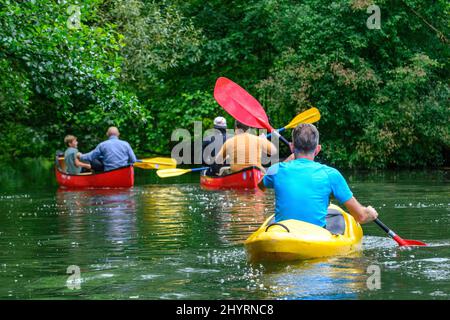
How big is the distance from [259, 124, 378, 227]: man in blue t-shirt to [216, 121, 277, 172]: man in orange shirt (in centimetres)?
777

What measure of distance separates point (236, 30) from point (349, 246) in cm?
2383

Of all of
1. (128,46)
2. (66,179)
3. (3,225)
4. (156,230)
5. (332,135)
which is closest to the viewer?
(156,230)

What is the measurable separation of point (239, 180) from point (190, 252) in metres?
8.34

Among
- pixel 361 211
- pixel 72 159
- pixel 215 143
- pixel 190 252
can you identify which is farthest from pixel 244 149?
pixel 361 211

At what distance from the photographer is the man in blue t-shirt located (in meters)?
8.39

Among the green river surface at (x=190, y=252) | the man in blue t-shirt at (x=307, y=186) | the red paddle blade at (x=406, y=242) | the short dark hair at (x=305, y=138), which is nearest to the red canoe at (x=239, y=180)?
the green river surface at (x=190, y=252)

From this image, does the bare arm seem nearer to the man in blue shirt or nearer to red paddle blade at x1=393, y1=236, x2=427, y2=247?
red paddle blade at x1=393, y1=236, x2=427, y2=247

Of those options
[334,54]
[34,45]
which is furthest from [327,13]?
[34,45]

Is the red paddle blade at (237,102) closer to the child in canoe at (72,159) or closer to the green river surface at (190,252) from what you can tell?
the green river surface at (190,252)

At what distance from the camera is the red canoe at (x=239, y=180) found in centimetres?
1755

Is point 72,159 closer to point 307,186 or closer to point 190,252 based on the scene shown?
point 190,252
